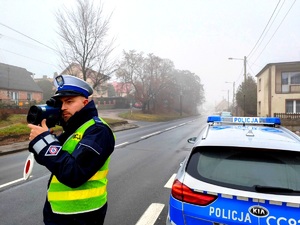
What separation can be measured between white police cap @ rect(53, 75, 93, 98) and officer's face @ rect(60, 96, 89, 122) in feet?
0.14

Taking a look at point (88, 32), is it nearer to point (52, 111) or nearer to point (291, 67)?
point (52, 111)

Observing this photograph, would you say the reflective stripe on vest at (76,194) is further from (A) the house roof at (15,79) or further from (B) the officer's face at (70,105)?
(A) the house roof at (15,79)

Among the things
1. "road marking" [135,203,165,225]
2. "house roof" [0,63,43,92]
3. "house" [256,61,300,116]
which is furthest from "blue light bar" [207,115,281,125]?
"house roof" [0,63,43,92]

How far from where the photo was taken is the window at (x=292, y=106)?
27578 millimetres

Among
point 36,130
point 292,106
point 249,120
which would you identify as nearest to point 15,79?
point 292,106

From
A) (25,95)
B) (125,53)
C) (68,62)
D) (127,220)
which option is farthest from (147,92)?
(127,220)

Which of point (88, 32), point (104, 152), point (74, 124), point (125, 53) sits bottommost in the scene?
point (104, 152)

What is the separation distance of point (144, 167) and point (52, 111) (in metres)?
5.65

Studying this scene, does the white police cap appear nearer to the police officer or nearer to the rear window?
the police officer

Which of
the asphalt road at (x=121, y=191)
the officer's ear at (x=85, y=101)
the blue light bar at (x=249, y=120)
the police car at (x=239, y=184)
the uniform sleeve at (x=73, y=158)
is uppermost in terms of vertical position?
the officer's ear at (x=85, y=101)

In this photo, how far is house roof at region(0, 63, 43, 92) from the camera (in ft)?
128

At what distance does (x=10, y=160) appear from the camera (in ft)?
27.3

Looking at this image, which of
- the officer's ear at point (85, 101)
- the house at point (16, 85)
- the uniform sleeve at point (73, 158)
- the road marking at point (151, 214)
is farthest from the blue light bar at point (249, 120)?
the house at point (16, 85)

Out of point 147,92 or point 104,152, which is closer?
point 104,152
